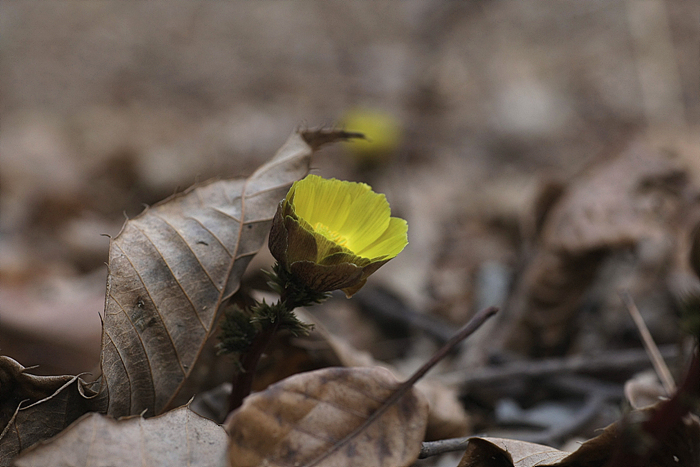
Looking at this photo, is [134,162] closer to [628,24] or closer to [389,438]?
[389,438]

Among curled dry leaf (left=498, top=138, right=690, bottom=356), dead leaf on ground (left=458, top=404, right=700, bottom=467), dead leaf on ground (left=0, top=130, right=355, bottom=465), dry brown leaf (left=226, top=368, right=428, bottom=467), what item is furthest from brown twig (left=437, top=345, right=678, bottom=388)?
dead leaf on ground (left=0, top=130, right=355, bottom=465)

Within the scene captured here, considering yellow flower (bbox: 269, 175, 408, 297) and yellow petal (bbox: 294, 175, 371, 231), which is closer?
yellow flower (bbox: 269, 175, 408, 297)

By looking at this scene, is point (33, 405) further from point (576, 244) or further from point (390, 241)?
point (576, 244)

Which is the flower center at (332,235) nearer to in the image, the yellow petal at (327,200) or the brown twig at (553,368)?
the yellow petal at (327,200)

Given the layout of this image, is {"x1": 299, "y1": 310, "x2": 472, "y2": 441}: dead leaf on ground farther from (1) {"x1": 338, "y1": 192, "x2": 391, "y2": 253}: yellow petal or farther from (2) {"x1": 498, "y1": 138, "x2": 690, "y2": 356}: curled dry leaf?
(2) {"x1": 498, "y1": 138, "x2": 690, "y2": 356}: curled dry leaf

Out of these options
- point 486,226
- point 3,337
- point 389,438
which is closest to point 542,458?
point 389,438
